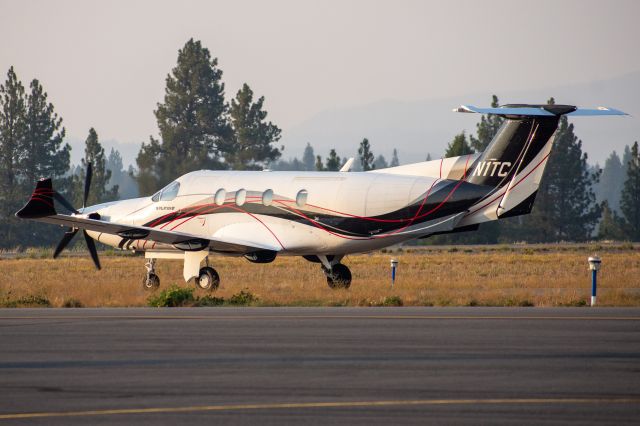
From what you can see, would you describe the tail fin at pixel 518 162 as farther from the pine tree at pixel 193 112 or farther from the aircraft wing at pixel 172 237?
the pine tree at pixel 193 112

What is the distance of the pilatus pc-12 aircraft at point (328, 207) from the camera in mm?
27281

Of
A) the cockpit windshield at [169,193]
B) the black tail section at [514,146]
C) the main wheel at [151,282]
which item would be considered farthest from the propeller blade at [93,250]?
the black tail section at [514,146]

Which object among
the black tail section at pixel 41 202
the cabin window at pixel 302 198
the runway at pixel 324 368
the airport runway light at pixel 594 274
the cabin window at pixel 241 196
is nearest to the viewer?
the runway at pixel 324 368

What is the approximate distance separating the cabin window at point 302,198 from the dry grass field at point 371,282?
2.34 metres

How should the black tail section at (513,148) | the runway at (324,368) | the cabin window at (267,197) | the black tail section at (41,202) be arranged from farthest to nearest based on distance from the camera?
the cabin window at (267,197), the black tail section at (513,148), the black tail section at (41,202), the runway at (324,368)

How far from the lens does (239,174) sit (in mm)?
30922

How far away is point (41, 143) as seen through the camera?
89.6m

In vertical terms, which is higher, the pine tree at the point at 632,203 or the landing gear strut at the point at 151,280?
the pine tree at the point at 632,203

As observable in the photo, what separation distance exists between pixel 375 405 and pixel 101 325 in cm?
949

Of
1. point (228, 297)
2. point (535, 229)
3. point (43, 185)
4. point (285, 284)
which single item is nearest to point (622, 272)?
point (285, 284)

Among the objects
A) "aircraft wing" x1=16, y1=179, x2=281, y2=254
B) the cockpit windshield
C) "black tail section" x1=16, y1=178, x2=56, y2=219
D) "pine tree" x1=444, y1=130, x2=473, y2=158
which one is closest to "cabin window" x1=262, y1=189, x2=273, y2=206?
"aircraft wing" x1=16, y1=179, x2=281, y2=254

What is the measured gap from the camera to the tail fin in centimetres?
2709

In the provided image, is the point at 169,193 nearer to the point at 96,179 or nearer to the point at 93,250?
the point at 93,250

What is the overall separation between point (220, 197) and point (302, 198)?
2.79 meters
